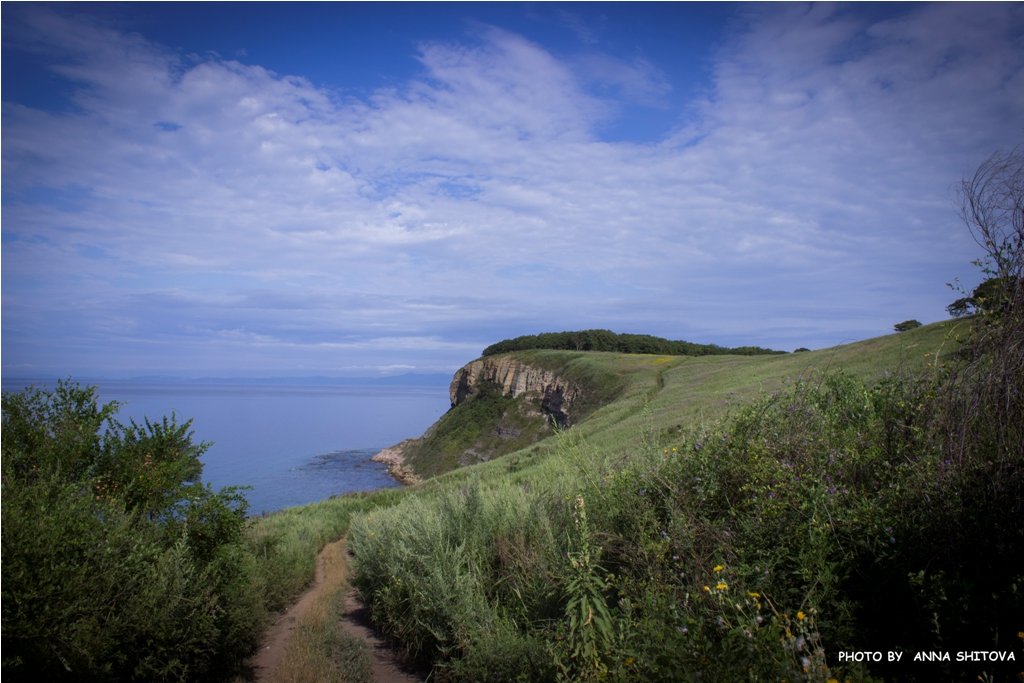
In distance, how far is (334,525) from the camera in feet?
63.8

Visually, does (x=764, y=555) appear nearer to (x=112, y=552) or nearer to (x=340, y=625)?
Result: (x=112, y=552)

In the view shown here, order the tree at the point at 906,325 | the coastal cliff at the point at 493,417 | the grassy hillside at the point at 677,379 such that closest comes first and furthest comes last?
1. the grassy hillside at the point at 677,379
2. the tree at the point at 906,325
3. the coastal cliff at the point at 493,417

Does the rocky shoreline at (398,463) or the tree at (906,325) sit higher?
the tree at (906,325)

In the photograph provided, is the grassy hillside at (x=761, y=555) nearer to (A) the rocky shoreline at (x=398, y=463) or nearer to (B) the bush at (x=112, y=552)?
(B) the bush at (x=112, y=552)

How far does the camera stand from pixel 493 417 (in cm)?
8125

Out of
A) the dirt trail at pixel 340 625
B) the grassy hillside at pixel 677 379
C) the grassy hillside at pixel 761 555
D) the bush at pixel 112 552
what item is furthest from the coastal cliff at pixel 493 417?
the grassy hillside at pixel 761 555

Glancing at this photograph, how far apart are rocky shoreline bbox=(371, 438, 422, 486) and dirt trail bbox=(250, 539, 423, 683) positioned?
5188cm

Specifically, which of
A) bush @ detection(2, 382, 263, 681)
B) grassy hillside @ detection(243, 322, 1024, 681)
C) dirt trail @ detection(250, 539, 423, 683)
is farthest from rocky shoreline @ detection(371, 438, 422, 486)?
grassy hillside @ detection(243, 322, 1024, 681)

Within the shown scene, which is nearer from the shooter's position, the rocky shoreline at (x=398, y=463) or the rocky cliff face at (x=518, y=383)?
the rocky cliff face at (x=518, y=383)

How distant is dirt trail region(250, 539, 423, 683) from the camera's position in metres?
7.43

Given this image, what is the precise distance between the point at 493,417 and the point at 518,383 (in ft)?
22.3

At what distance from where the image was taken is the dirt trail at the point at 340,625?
743 centimetres

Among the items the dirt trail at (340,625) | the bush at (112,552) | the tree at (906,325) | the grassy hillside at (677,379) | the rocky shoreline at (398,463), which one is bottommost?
the rocky shoreline at (398,463)

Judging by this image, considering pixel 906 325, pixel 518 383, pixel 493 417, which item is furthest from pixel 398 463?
pixel 906 325
